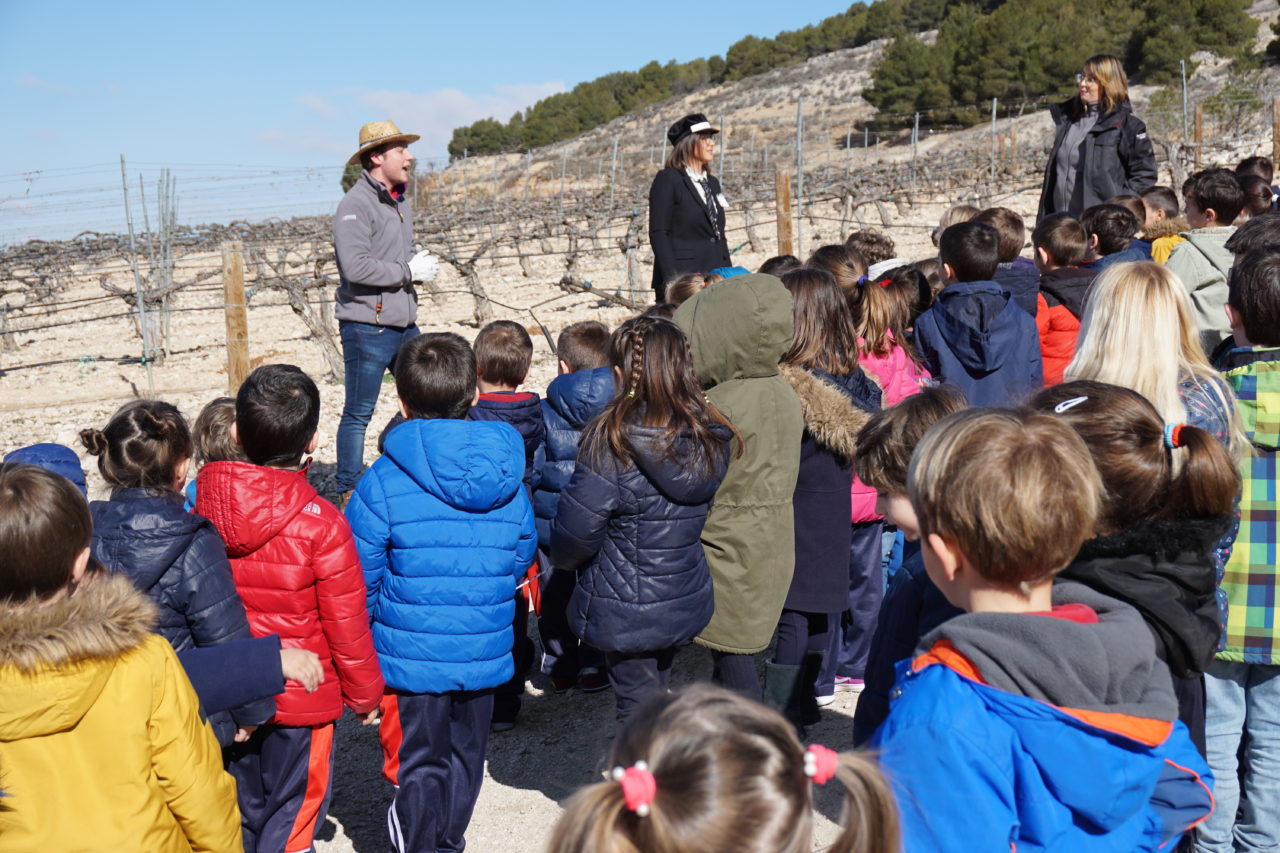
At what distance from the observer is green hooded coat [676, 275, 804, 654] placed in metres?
2.78

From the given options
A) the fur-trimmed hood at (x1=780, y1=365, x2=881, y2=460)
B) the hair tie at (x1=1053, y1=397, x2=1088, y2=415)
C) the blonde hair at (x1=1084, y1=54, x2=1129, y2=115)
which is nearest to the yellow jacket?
the hair tie at (x1=1053, y1=397, x2=1088, y2=415)

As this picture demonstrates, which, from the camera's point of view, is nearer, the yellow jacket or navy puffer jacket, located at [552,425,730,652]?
the yellow jacket

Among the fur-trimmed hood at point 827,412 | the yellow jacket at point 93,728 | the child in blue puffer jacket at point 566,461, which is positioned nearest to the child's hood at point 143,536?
the yellow jacket at point 93,728

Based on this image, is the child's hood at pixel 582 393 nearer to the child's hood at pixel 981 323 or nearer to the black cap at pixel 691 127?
the child's hood at pixel 981 323

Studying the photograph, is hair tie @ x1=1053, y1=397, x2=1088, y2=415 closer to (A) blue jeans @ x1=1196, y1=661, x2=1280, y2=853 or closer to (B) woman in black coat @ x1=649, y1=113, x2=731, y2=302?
(A) blue jeans @ x1=1196, y1=661, x2=1280, y2=853

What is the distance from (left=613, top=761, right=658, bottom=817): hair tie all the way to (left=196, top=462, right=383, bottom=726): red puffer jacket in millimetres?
1440

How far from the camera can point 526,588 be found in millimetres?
3652

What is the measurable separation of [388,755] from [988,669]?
1.89 meters

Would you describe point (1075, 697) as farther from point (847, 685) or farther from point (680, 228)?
point (680, 228)

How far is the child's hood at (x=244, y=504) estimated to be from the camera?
2.25 m

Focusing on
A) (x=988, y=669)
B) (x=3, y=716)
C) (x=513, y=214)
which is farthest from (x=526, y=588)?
(x=513, y=214)

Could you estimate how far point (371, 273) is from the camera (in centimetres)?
462

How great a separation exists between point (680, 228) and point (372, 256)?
5.04ft

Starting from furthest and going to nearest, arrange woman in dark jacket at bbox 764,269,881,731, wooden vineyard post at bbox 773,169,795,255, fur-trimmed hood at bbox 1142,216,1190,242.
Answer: wooden vineyard post at bbox 773,169,795,255, fur-trimmed hood at bbox 1142,216,1190,242, woman in dark jacket at bbox 764,269,881,731
